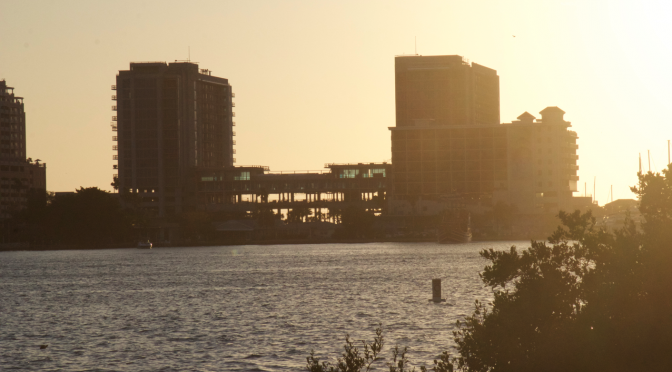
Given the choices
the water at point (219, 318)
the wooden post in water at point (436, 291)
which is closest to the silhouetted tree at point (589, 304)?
the water at point (219, 318)

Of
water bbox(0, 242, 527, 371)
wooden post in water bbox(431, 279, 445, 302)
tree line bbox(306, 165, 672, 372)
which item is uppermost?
tree line bbox(306, 165, 672, 372)

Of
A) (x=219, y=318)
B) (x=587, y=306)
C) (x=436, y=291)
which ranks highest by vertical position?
(x=587, y=306)

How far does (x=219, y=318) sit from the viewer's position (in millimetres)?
60062

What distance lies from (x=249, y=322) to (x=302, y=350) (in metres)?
13.5

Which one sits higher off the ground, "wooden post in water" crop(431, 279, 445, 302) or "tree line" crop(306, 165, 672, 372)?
"tree line" crop(306, 165, 672, 372)

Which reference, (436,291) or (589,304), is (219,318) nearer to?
(436,291)

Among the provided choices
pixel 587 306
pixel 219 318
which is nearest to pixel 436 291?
pixel 219 318

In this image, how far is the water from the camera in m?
43.0

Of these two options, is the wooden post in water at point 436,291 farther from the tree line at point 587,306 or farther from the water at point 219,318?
the tree line at point 587,306

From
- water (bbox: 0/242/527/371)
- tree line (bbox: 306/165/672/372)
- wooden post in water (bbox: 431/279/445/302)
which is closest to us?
tree line (bbox: 306/165/672/372)

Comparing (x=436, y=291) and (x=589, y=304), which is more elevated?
(x=589, y=304)

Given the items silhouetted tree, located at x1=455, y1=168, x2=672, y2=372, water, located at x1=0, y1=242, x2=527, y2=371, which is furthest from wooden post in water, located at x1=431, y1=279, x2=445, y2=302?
silhouetted tree, located at x1=455, y1=168, x2=672, y2=372

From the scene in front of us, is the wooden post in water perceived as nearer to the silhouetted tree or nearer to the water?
the water

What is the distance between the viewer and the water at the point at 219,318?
43.0 meters
